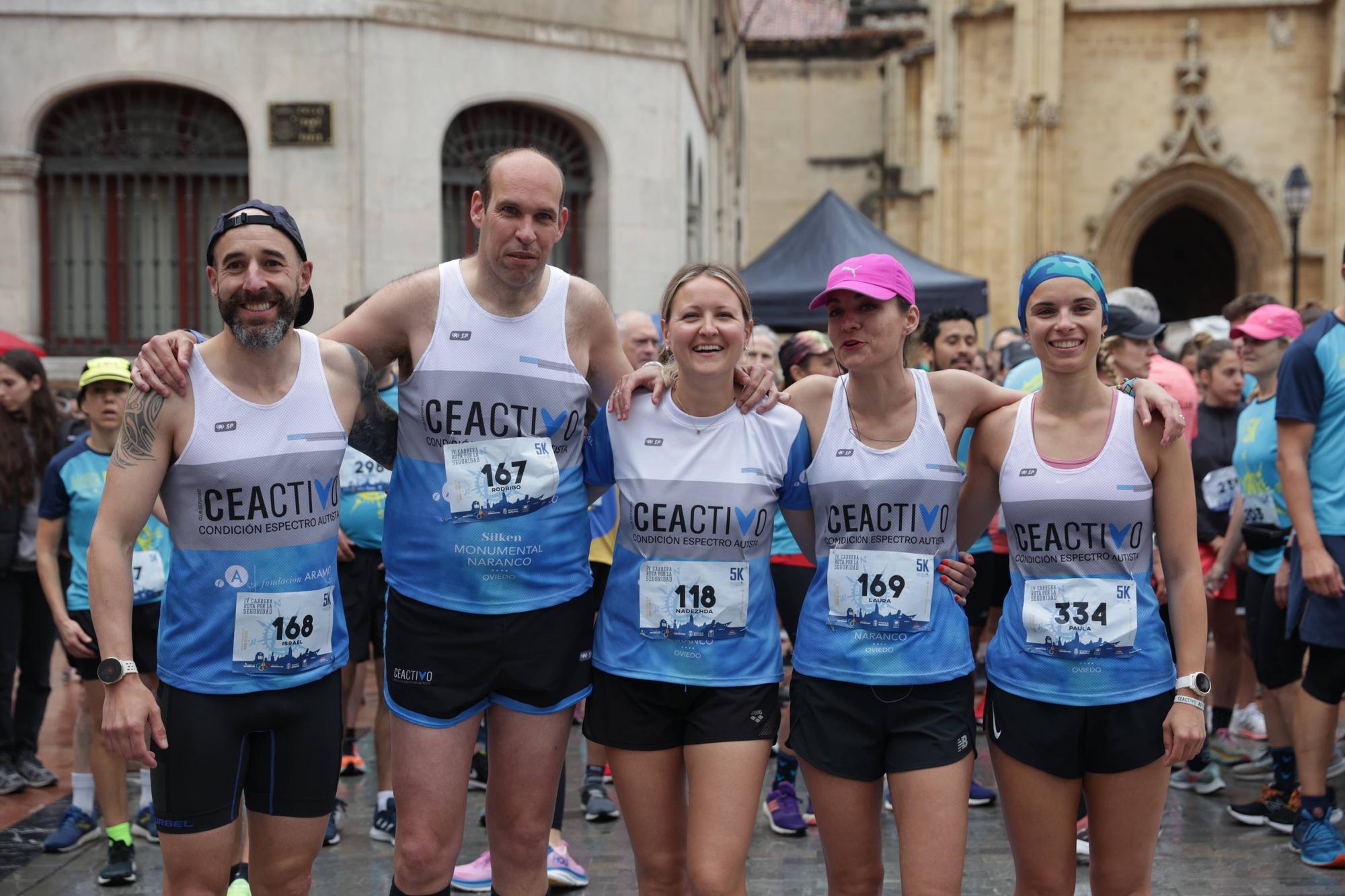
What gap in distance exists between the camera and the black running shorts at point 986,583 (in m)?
6.64

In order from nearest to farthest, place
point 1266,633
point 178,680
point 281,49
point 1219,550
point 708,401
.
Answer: point 178,680
point 708,401
point 1266,633
point 1219,550
point 281,49

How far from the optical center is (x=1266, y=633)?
5.93 m

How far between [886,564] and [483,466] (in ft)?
3.75

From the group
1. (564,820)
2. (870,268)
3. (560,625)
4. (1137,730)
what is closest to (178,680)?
(560,625)

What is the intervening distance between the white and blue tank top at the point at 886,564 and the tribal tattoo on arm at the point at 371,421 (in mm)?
1250

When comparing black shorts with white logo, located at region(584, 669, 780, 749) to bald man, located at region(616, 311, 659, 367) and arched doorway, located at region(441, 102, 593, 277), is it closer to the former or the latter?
bald man, located at region(616, 311, 659, 367)

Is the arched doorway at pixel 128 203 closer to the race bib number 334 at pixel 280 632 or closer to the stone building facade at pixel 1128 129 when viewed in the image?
the race bib number 334 at pixel 280 632

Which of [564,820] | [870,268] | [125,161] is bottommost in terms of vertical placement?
[564,820]

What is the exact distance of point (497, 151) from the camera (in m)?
13.3

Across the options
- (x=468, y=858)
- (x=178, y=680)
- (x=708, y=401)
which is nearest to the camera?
(x=178, y=680)

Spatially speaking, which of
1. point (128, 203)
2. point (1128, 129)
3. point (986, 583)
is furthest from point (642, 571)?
point (1128, 129)

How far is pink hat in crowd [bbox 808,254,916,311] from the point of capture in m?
3.51

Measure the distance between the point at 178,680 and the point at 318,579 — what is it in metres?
0.44

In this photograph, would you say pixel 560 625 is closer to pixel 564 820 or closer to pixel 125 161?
pixel 564 820
